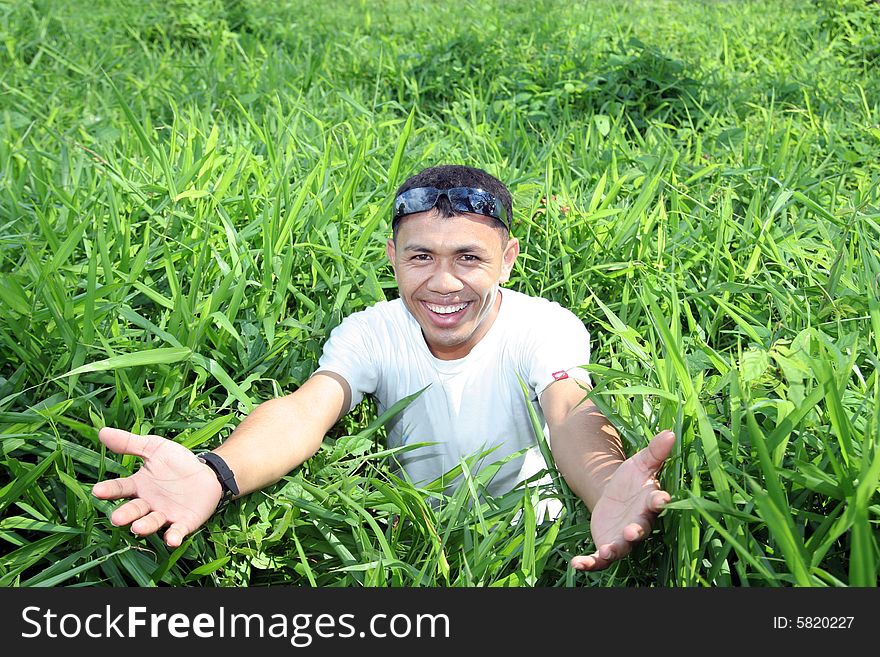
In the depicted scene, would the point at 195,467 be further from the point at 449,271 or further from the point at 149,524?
the point at 449,271

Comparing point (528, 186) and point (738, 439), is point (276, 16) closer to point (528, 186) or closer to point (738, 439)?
point (528, 186)

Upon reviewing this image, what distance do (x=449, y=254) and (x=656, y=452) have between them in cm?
80

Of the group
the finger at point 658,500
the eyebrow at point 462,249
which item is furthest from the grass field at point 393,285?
the eyebrow at point 462,249

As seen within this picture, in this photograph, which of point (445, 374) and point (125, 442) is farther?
point (445, 374)

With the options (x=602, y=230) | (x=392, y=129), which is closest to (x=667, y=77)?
(x=392, y=129)

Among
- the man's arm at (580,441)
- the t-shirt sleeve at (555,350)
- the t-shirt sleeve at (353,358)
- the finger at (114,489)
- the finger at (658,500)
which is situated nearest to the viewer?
the finger at (658,500)

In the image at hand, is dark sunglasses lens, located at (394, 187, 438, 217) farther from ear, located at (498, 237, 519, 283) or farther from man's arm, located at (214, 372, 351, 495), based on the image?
man's arm, located at (214, 372, 351, 495)


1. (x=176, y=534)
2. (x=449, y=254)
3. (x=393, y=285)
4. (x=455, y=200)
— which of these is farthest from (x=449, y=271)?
(x=176, y=534)

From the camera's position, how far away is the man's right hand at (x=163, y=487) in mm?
1702

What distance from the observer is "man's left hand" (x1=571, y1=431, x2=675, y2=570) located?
1.59 meters

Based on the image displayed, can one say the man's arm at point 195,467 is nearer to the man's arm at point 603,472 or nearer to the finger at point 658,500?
the man's arm at point 603,472

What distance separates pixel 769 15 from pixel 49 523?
6.42 meters

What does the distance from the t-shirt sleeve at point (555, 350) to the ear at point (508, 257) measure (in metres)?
0.15

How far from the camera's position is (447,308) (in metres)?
2.19
